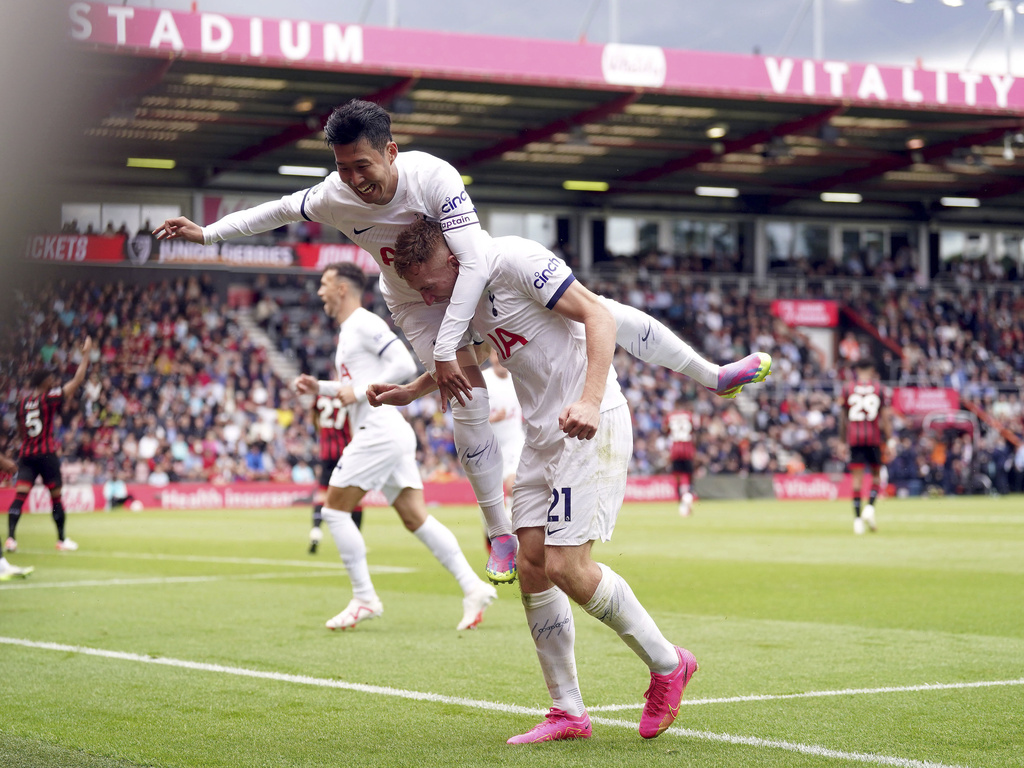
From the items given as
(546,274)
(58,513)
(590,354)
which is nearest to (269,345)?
(58,513)

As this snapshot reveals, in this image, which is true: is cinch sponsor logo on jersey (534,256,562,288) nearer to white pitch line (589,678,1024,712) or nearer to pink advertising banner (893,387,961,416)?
white pitch line (589,678,1024,712)

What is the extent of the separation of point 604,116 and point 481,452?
27619 millimetres

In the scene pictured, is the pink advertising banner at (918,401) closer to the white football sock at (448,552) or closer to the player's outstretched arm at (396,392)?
the white football sock at (448,552)

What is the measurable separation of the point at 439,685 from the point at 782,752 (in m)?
2.13

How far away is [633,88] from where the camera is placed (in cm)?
3064

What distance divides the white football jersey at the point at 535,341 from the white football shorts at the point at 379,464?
4.05 meters

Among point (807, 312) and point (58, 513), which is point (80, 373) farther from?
point (807, 312)

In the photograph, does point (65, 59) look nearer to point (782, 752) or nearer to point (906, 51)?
point (782, 752)

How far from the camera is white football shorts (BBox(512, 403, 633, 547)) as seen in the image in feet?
14.0

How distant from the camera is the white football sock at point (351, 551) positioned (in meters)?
8.23

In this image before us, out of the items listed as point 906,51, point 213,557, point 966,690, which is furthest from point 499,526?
point 906,51

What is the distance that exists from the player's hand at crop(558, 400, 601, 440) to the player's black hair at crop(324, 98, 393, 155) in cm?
125

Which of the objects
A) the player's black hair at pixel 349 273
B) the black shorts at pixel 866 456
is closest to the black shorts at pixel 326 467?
the player's black hair at pixel 349 273

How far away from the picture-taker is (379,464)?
28.3 ft
